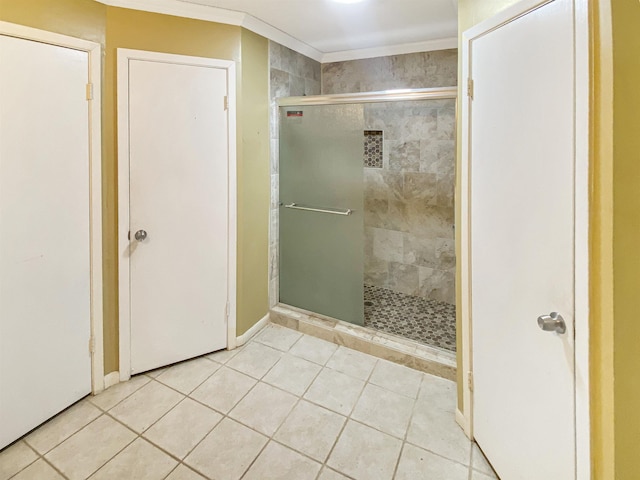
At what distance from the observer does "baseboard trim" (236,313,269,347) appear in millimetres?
2521

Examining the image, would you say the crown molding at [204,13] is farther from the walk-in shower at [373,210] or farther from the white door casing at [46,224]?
the walk-in shower at [373,210]

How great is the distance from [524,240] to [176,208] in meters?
1.87

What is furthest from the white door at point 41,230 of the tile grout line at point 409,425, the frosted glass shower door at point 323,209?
the tile grout line at point 409,425

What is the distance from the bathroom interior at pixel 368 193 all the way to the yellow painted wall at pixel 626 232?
1252 mm

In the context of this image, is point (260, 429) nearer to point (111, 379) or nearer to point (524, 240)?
point (111, 379)

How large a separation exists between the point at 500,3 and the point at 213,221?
1.87 meters

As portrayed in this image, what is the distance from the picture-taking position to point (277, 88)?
2662 millimetres

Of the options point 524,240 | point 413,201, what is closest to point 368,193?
point 413,201

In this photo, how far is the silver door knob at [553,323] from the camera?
1.07m

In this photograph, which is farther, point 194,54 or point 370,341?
point 370,341

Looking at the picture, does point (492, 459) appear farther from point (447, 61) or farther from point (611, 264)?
point (447, 61)

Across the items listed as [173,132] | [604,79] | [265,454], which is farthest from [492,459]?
[173,132]

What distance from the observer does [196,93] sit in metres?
2.11

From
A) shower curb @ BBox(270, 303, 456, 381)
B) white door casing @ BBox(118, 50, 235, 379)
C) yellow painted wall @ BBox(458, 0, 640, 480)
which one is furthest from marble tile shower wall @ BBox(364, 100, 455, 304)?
yellow painted wall @ BBox(458, 0, 640, 480)
